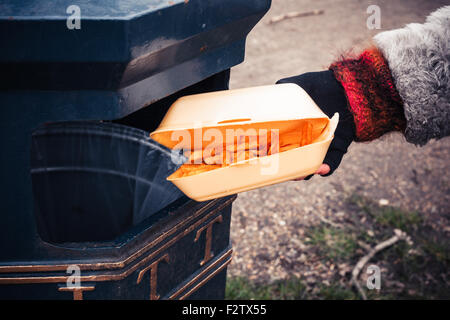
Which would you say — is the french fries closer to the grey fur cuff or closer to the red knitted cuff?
the red knitted cuff

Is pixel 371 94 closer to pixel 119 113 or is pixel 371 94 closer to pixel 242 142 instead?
pixel 242 142

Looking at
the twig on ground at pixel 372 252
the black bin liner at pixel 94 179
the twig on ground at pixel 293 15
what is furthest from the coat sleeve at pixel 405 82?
the twig on ground at pixel 293 15

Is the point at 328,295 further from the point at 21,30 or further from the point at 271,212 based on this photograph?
the point at 21,30

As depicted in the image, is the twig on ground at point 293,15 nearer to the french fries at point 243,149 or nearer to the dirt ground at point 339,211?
the dirt ground at point 339,211

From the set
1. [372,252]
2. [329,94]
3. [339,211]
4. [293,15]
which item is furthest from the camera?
[293,15]

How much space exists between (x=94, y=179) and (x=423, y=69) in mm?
1328

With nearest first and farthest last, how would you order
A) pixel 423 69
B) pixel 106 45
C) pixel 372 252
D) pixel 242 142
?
pixel 106 45 → pixel 242 142 → pixel 423 69 → pixel 372 252

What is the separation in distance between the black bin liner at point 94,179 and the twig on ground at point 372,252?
1157 mm

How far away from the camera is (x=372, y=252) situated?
238cm

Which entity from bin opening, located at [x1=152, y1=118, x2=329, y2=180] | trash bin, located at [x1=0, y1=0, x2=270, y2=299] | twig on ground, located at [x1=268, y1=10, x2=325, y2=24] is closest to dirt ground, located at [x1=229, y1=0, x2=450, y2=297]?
bin opening, located at [x1=152, y1=118, x2=329, y2=180]

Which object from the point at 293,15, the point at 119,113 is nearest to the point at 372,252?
the point at 119,113

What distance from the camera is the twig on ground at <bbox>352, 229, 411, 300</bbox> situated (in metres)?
2.20
